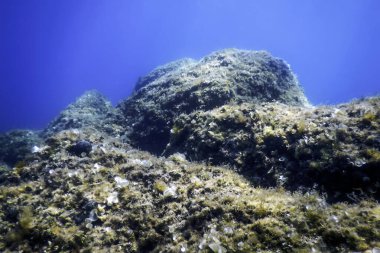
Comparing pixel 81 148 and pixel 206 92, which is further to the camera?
pixel 206 92

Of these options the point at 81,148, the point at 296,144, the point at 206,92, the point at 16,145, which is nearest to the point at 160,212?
the point at 296,144

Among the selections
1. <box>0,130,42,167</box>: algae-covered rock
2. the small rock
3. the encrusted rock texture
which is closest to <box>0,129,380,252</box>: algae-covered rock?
the encrusted rock texture

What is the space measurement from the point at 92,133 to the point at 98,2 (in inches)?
4277

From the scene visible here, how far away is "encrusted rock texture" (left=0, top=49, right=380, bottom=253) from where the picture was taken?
3859mm

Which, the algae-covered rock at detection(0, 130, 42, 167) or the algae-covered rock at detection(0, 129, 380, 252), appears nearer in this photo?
the algae-covered rock at detection(0, 129, 380, 252)

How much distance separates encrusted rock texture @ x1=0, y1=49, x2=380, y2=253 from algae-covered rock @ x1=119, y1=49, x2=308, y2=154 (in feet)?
1.79

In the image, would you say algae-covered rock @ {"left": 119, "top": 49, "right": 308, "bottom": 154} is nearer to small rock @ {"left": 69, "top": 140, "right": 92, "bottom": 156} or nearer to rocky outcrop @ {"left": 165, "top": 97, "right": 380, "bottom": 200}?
rocky outcrop @ {"left": 165, "top": 97, "right": 380, "bottom": 200}

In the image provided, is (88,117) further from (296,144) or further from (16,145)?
(296,144)

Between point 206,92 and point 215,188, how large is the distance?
185 inches

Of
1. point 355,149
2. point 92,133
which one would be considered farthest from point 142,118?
point 355,149

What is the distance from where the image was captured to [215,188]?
504 cm

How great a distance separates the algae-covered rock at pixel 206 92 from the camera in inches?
363

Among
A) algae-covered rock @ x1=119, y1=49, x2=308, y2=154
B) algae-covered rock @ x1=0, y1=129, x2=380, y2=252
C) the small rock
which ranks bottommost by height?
algae-covered rock @ x1=0, y1=129, x2=380, y2=252

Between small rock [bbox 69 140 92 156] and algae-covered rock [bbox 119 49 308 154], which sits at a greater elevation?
algae-covered rock [bbox 119 49 308 154]
